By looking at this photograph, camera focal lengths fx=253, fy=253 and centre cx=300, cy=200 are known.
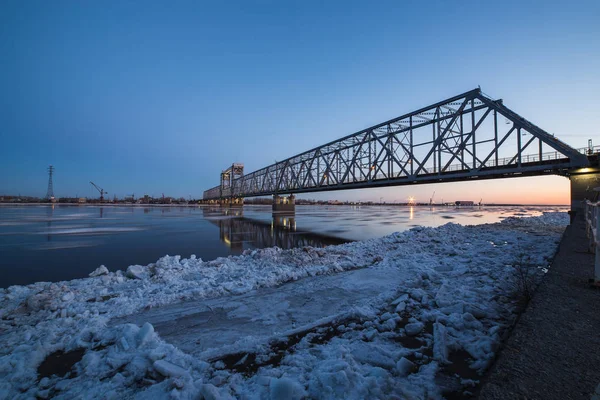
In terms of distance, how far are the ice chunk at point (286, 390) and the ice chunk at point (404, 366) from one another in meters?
1.19

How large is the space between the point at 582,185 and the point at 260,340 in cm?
2574

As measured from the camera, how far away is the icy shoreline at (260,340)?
9.02ft

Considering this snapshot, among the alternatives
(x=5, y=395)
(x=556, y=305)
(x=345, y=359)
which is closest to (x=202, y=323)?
(x=5, y=395)

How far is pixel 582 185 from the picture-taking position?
18297mm

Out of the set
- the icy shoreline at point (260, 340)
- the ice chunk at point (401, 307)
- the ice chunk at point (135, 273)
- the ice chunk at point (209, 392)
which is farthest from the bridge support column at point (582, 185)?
the ice chunk at point (135, 273)

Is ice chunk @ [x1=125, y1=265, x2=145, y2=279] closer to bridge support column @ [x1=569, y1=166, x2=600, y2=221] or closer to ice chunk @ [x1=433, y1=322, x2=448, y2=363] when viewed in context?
ice chunk @ [x1=433, y1=322, x2=448, y2=363]

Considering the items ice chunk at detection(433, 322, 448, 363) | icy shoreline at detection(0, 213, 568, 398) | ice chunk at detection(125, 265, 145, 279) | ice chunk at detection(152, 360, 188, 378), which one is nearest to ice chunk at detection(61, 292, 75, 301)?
icy shoreline at detection(0, 213, 568, 398)

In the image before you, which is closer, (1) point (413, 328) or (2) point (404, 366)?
(2) point (404, 366)

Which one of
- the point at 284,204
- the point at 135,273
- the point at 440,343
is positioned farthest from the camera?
the point at 284,204

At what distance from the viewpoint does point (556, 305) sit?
12.3 ft

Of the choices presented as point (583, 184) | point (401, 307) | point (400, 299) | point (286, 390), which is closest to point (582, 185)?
point (583, 184)

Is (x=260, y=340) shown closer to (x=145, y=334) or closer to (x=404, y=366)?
(x=145, y=334)

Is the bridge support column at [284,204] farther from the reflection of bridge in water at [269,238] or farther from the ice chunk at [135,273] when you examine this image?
the ice chunk at [135,273]

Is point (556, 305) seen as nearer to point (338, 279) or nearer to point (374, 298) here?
point (374, 298)
